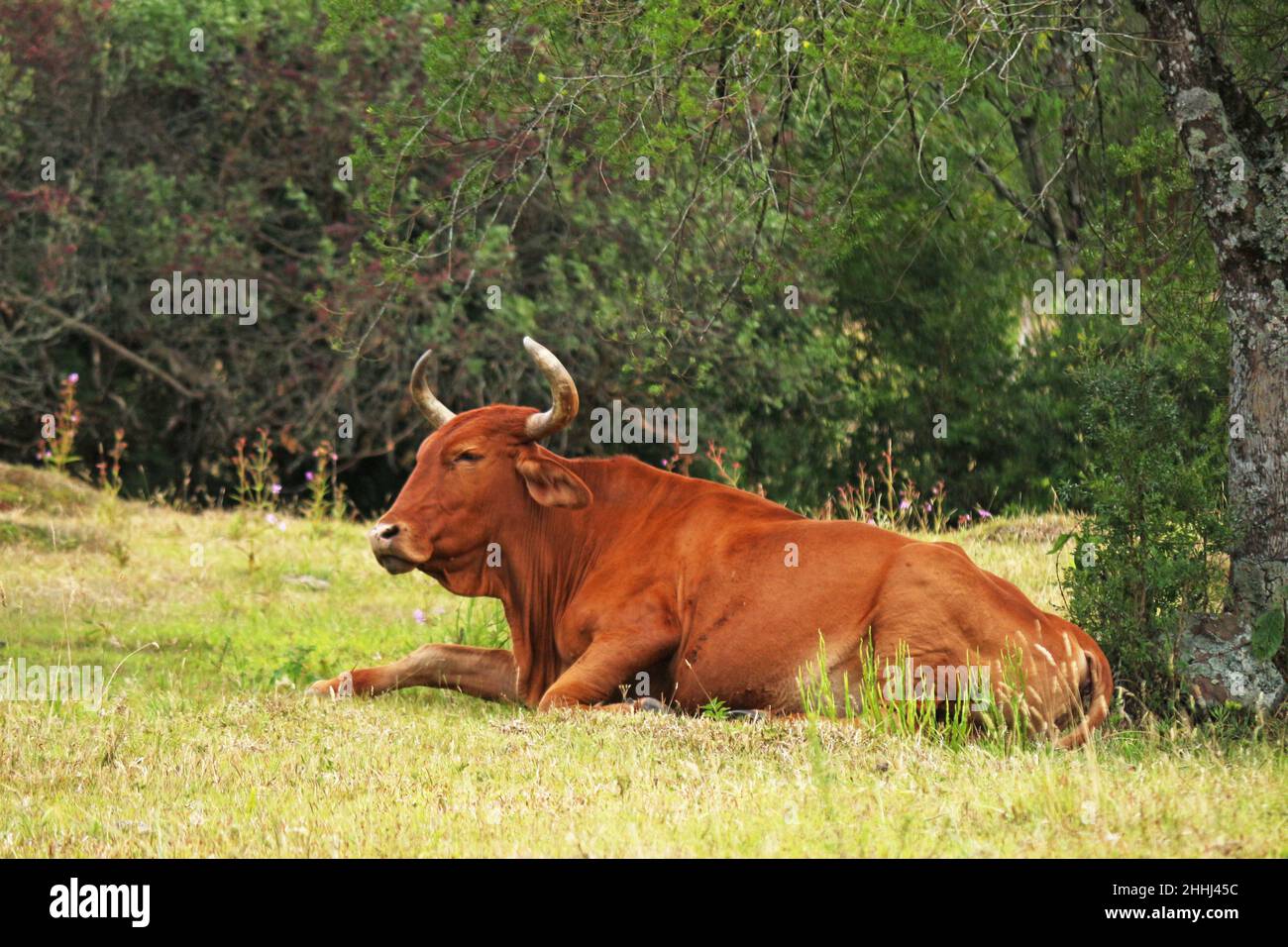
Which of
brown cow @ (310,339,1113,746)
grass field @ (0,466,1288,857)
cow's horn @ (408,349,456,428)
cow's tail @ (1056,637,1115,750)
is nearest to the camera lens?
grass field @ (0,466,1288,857)

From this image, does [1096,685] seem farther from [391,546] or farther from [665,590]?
[391,546]

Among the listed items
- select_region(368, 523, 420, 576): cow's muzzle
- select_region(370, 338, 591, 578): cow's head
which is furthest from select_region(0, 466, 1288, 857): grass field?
select_region(370, 338, 591, 578): cow's head

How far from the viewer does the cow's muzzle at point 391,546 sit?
25.7 ft

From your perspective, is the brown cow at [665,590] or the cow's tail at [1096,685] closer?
the cow's tail at [1096,685]

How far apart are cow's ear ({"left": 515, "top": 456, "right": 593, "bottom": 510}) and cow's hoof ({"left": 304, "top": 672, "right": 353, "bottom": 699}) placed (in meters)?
1.27

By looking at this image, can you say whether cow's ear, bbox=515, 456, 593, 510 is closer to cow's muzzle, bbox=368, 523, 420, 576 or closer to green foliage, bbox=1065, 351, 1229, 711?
cow's muzzle, bbox=368, 523, 420, 576

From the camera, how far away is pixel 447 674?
8.38 metres

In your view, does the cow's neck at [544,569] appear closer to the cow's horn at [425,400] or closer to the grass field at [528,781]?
the grass field at [528,781]

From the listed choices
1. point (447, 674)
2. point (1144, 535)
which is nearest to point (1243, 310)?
point (1144, 535)

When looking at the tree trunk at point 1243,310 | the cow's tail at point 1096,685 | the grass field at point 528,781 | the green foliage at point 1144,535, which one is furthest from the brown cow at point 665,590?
the tree trunk at point 1243,310

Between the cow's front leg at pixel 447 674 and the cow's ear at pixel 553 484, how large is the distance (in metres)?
0.84

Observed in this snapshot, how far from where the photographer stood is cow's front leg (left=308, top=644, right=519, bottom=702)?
8297 mm

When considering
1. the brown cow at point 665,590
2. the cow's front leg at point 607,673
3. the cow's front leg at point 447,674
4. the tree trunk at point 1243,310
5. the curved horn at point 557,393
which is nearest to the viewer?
the brown cow at point 665,590

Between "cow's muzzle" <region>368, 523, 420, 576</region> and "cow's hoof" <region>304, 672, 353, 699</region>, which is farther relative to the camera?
"cow's hoof" <region>304, 672, 353, 699</region>
